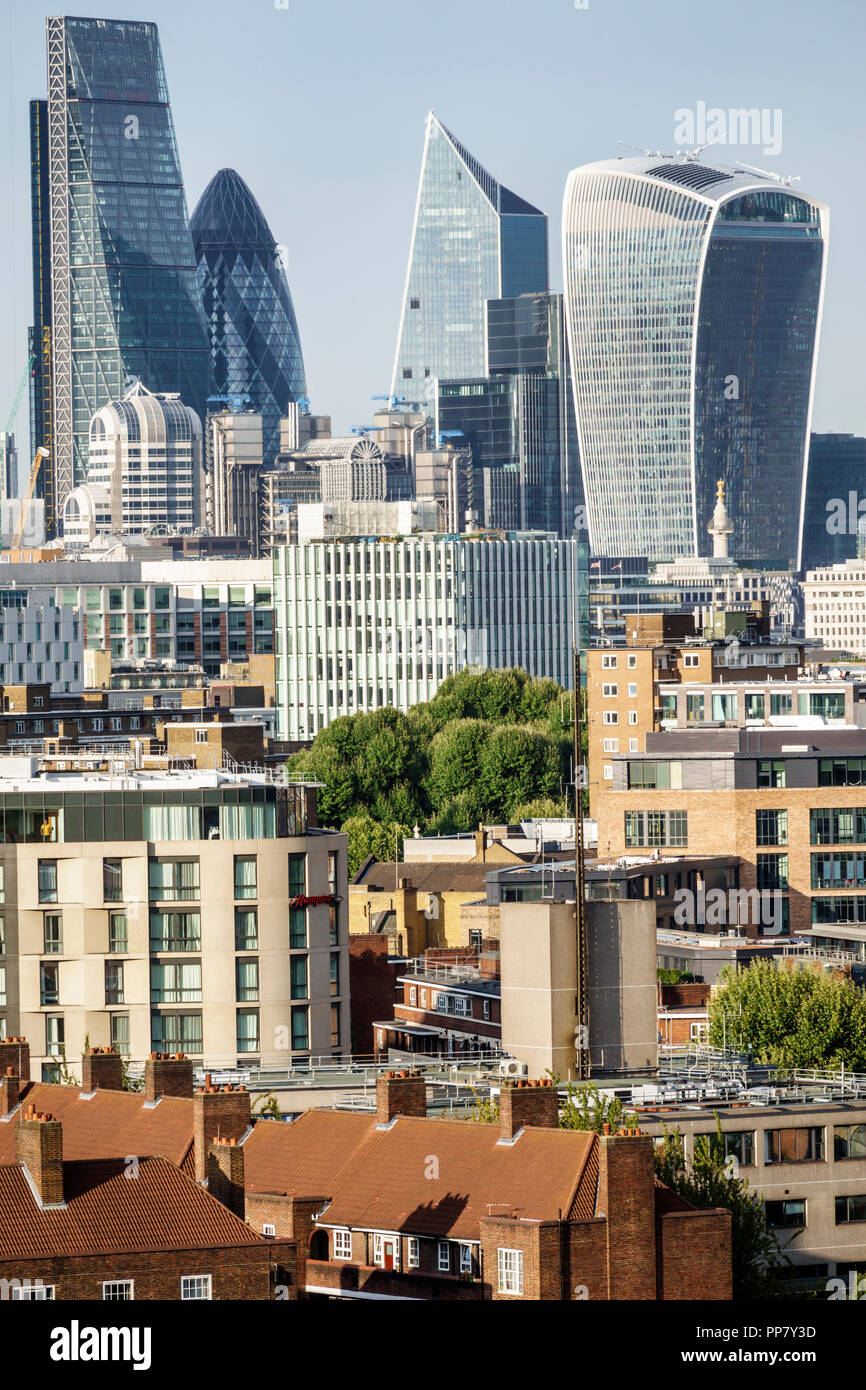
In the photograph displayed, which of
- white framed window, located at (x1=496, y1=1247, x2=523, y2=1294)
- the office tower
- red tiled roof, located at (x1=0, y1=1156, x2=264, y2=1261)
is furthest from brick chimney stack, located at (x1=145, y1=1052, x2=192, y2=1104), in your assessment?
the office tower

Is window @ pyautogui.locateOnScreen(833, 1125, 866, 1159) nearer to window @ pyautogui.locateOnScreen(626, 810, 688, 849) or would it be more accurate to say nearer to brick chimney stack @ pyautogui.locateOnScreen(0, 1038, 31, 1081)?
brick chimney stack @ pyautogui.locateOnScreen(0, 1038, 31, 1081)

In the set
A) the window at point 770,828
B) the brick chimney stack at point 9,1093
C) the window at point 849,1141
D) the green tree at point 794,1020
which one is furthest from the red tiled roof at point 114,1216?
the window at point 770,828

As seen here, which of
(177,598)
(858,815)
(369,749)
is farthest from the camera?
(177,598)

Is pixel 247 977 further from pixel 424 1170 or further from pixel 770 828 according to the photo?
pixel 770 828

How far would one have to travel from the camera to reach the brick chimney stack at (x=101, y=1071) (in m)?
33.4

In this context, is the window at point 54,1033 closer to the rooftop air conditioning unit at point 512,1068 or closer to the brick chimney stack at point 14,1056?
the brick chimney stack at point 14,1056

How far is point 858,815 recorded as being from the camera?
75.3 meters

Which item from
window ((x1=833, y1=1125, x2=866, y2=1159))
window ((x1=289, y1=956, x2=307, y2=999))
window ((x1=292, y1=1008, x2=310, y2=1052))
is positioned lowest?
window ((x1=292, y1=1008, x2=310, y2=1052))

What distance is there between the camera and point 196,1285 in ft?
70.6

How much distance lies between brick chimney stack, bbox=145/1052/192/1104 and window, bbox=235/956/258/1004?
63.0 ft

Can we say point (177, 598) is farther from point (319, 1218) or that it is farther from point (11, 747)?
point (319, 1218)

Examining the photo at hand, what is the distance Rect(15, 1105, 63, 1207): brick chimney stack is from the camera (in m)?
22.5
